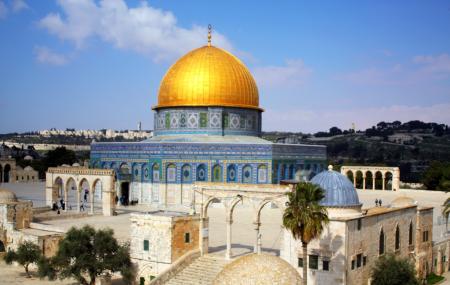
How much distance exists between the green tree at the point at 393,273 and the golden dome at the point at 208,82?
66.0ft

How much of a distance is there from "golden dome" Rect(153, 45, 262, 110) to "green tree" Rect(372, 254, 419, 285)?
20.1 m

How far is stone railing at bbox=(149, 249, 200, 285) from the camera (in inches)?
671

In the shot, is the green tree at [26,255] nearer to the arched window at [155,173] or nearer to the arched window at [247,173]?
the arched window at [155,173]

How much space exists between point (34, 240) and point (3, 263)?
5.64 feet

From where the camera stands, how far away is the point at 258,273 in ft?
36.0

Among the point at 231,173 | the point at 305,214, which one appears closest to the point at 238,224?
the point at 231,173

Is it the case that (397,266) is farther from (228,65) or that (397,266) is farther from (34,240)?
(228,65)

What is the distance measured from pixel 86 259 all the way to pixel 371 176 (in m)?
35.1

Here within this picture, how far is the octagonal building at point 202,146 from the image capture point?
3250cm

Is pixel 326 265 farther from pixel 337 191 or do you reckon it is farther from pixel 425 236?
pixel 425 236

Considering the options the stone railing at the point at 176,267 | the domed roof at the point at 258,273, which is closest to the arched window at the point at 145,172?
the stone railing at the point at 176,267

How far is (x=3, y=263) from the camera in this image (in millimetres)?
21250

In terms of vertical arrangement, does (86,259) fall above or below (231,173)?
below

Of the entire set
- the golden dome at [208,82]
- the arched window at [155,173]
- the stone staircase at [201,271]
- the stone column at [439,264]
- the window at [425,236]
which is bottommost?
the stone column at [439,264]
